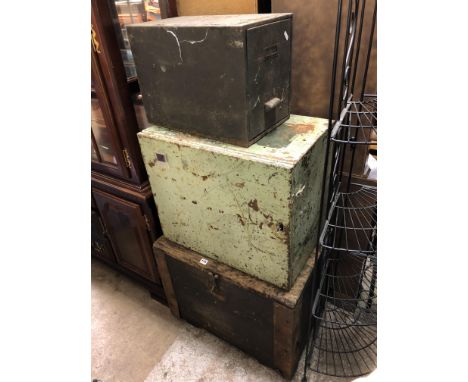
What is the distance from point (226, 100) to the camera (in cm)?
106

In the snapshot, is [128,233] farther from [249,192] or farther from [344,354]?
[344,354]

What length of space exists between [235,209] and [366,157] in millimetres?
674

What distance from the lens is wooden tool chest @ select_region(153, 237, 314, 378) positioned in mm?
1322

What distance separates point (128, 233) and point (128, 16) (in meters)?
1.07

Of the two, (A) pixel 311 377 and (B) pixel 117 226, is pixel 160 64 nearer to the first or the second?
(B) pixel 117 226

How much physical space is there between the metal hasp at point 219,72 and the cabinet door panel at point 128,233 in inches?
25.2

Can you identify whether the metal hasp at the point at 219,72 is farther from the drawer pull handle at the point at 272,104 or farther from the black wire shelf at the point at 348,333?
the black wire shelf at the point at 348,333

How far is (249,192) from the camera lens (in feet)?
3.69

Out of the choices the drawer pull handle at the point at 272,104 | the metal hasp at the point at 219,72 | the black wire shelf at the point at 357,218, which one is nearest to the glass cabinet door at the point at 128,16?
the metal hasp at the point at 219,72

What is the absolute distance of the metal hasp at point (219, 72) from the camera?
982mm

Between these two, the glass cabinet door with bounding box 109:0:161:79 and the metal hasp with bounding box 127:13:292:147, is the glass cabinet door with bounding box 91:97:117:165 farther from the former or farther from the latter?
the metal hasp with bounding box 127:13:292:147

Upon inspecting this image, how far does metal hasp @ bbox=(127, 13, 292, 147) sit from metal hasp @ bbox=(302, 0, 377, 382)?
249 mm

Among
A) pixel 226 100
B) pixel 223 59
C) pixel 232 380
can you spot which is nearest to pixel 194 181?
pixel 226 100

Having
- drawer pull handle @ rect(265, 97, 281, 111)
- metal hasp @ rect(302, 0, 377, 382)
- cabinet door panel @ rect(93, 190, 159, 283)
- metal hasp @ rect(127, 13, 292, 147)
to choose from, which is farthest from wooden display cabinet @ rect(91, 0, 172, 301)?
→ metal hasp @ rect(302, 0, 377, 382)
